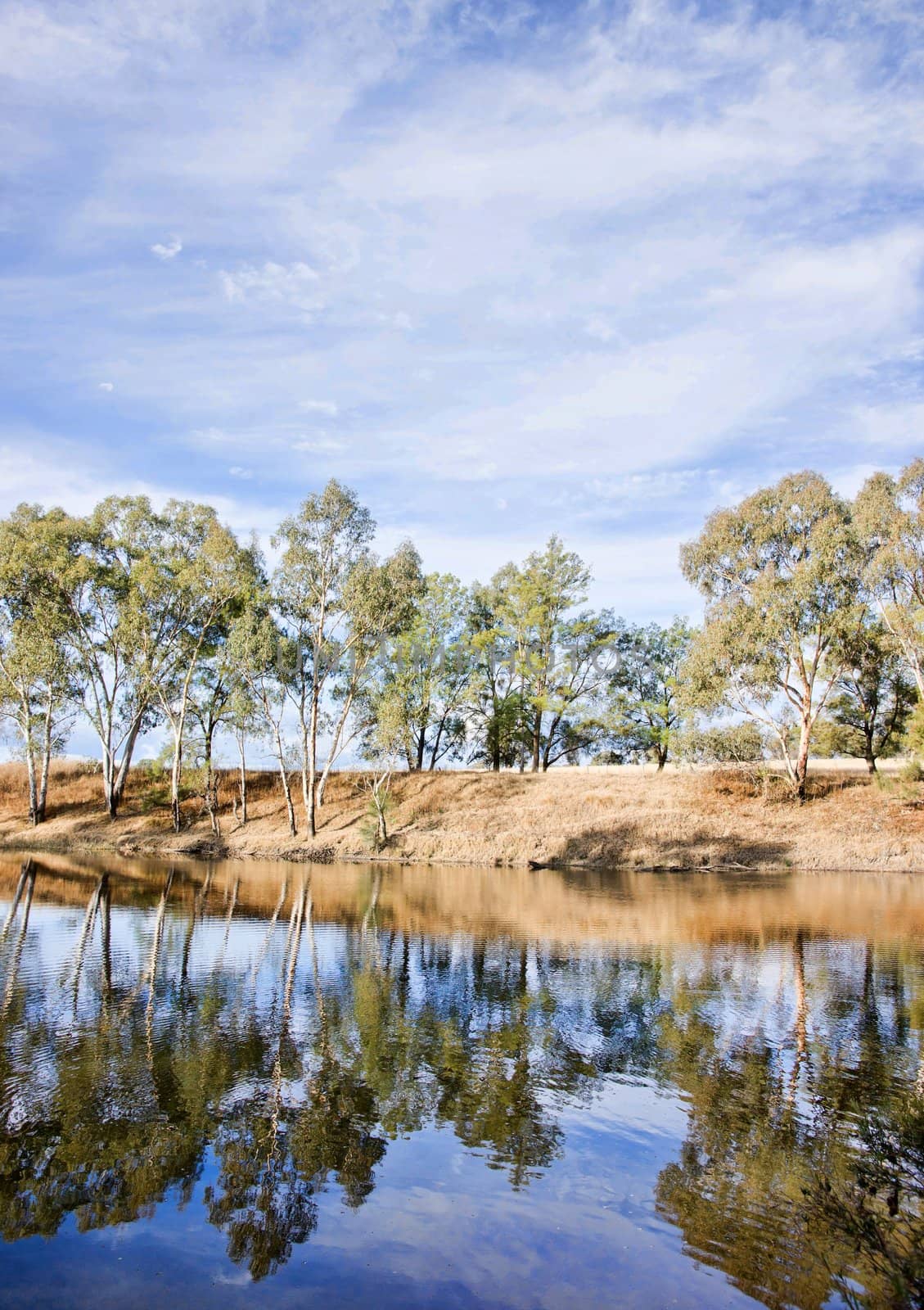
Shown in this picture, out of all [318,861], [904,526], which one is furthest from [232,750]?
[904,526]

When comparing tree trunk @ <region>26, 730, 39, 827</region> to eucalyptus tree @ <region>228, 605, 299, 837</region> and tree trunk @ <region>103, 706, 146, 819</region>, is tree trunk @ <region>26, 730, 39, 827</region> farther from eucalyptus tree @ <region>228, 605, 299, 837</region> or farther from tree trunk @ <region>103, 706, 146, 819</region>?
eucalyptus tree @ <region>228, 605, 299, 837</region>

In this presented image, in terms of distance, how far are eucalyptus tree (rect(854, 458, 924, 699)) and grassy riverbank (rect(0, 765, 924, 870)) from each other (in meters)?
7.84

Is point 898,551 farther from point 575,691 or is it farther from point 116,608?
point 116,608

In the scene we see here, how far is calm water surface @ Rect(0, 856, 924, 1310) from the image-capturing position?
20.8ft

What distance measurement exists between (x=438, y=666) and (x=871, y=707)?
28456 millimetres

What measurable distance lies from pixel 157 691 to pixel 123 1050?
44.8m

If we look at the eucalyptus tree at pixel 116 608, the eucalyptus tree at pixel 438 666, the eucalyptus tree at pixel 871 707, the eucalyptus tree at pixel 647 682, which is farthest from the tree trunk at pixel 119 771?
the eucalyptus tree at pixel 871 707

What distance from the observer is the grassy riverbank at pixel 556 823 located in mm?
40688

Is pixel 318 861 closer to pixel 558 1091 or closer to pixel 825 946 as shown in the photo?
pixel 825 946

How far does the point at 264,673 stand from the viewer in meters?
47.5

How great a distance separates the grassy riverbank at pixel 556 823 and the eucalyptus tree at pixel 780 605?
4.18 m

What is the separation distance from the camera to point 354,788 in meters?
56.7

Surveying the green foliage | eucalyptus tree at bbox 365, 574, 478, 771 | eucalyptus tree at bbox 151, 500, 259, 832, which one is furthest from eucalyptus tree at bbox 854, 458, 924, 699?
eucalyptus tree at bbox 151, 500, 259, 832

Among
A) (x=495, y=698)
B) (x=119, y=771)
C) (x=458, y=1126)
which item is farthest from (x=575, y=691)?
(x=458, y=1126)
